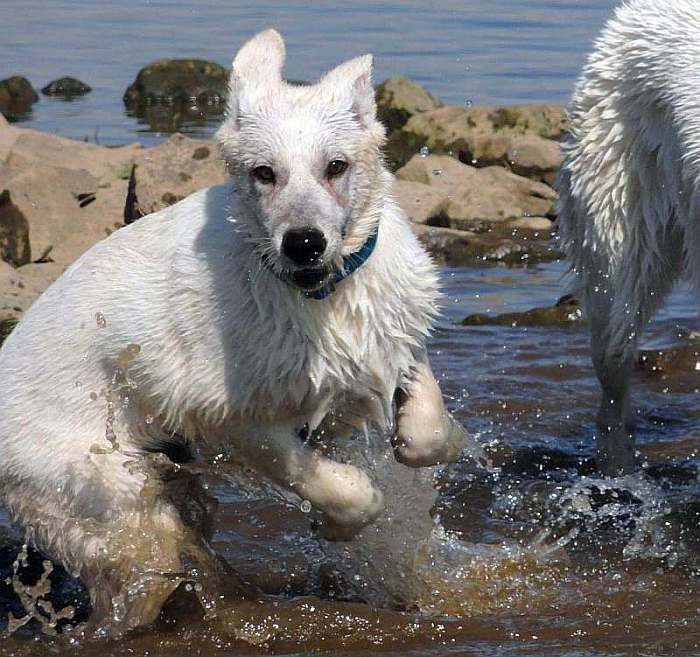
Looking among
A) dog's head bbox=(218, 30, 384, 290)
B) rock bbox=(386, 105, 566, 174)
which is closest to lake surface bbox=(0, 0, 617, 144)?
rock bbox=(386, 105, 566, 174)

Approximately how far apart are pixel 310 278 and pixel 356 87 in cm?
67

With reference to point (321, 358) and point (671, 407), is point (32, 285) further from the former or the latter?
point (321, 358)

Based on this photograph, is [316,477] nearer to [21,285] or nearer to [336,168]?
[336,168]

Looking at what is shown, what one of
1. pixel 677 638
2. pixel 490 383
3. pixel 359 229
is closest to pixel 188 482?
pixel 359 229

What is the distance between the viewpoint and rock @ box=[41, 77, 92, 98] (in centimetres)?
1694

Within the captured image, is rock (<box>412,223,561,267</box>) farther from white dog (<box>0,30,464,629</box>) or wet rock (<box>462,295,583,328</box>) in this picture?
white dog (<box>0,30,464,629</box>)

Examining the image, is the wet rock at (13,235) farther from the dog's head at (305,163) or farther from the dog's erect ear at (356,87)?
the dog's erect ear at (356,87)

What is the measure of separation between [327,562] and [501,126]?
27.0ft

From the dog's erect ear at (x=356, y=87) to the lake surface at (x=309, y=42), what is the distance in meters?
9.68

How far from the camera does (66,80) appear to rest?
17.0 meters

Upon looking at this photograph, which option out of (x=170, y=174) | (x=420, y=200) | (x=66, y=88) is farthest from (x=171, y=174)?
(x=66, y=88)

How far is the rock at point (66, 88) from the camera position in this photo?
55.6ft

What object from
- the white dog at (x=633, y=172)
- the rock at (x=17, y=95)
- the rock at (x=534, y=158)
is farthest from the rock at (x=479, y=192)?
the rock at (x=17, y=95)

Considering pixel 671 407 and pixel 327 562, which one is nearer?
pixel 327 562
